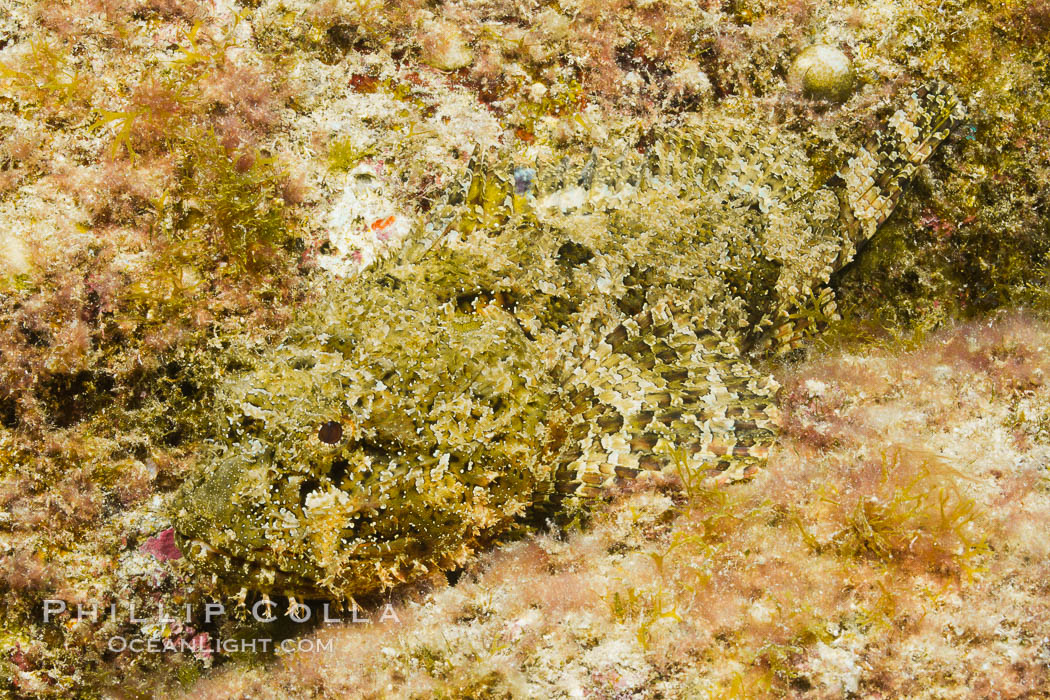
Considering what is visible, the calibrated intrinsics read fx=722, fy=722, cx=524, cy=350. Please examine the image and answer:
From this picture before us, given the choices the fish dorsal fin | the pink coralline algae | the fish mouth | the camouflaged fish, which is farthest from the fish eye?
the pink coralline algae

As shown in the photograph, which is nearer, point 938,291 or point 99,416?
point 99,416

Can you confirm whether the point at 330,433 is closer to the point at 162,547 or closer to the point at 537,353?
the point at 537,353

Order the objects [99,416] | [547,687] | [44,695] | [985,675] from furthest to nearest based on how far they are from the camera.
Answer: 1. [99,416]
2. [44,695]
3. [547,687]
4. [985,675]

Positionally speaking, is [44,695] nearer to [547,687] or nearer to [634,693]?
A: [547,687]

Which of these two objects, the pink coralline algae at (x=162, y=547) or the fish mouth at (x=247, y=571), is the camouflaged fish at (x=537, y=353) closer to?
the fish mouth at (x=247, y=571)

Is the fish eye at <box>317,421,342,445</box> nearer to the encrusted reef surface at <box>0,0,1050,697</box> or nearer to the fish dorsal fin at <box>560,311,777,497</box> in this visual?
the encrusted reef surface at <box>0,0,1050,697</box>

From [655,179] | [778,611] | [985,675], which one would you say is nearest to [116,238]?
[655,179]

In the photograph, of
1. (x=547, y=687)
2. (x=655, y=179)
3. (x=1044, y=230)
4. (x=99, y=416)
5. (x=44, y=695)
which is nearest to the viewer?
(x=547, y=687)

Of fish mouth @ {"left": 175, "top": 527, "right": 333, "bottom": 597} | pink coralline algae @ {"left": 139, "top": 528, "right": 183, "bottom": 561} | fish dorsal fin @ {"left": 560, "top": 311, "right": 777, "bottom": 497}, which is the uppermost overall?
fish dorsal fin @ {"left": 560, "top": 311, "right": 777, "bottom": 497}
